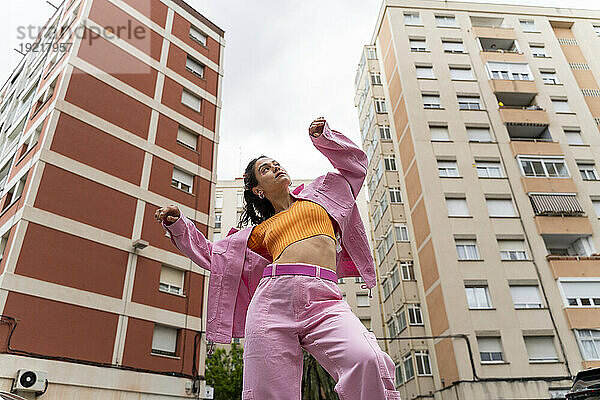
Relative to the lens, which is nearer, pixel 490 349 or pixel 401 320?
pixel 490 349

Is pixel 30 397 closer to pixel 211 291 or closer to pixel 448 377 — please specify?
pixel 211 291

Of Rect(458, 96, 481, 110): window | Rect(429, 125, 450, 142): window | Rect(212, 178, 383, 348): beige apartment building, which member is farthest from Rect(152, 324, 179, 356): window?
Rect(458, 96, 481, 110): window

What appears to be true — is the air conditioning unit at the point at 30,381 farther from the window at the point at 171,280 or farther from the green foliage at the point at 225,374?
the green foliage at the point at 225,374

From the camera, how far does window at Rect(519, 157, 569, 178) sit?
25.4 m

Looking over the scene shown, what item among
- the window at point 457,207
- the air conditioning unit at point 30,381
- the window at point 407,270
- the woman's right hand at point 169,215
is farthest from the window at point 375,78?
the woman's right hand at point 169,215

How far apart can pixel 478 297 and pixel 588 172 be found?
960 centimetres

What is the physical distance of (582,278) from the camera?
22.1 metres

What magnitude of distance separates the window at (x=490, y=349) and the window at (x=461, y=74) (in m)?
15.1

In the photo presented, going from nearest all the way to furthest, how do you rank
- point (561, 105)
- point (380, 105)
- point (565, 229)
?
point (565, 229), point (561, 105), point (380, 105)

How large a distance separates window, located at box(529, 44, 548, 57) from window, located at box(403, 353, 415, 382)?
19106 millimetres

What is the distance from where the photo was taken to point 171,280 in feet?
61.9

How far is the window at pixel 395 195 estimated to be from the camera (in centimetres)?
2959

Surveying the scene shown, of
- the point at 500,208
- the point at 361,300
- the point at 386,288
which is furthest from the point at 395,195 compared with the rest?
the point at 361,300

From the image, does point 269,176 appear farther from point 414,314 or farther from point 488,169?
point 488,169
